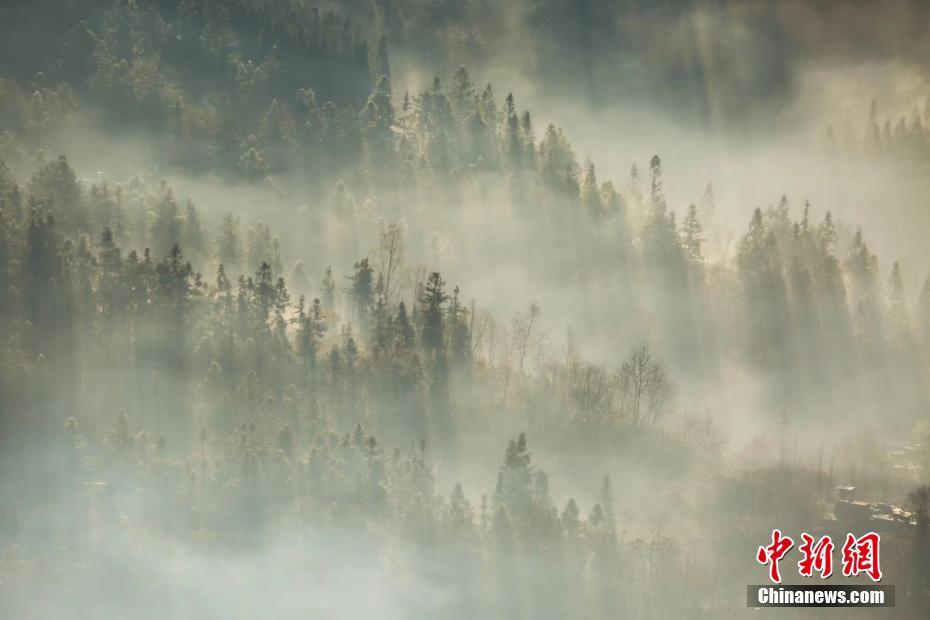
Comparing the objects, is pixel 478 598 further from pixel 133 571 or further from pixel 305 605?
pixel 133 571

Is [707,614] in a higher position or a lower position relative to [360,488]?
lower

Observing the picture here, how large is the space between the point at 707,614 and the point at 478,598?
134 ft

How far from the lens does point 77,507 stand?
648 ft

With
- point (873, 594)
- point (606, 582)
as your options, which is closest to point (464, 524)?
point (606, 582)

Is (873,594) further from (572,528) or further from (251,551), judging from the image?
(251,551)

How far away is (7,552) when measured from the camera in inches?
7633

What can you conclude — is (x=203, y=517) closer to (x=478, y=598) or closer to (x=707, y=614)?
(x=478, y=598)

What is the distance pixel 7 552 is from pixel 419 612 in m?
72.7

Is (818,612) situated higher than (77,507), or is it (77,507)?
(77,507)

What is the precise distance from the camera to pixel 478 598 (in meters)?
Result: 194

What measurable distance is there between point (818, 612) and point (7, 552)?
140 meters

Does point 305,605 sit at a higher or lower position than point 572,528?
lower

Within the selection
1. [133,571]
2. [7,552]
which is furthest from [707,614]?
[7,552]

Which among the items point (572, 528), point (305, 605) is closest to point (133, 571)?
point (305, 605)
